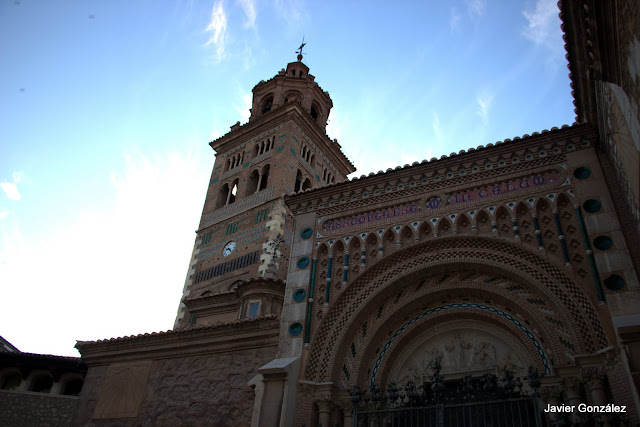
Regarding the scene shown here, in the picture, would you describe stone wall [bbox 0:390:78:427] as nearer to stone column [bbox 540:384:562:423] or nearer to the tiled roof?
the tiled roof

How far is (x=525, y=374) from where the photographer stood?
Answer: 32.1ft

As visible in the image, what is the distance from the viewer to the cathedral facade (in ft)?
27.7

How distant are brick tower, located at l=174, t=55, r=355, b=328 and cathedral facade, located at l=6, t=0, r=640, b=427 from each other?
7.29 metres

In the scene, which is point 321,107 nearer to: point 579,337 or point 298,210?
point 298,210

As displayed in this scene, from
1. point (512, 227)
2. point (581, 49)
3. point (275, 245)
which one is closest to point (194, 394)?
point (512, 227)

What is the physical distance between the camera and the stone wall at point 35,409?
14.1 m

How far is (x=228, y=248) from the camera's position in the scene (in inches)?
1058

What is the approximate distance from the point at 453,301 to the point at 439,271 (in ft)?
2.30

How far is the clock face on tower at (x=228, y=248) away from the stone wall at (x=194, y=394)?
1288cm

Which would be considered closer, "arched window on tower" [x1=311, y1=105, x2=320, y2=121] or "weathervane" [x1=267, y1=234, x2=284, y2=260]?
"weathervane" [x1=267, y1=234, x2=284, y2=260]

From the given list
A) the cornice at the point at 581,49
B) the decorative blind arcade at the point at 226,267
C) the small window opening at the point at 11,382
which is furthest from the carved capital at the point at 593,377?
the decorative blind arcade at the point at 226,267

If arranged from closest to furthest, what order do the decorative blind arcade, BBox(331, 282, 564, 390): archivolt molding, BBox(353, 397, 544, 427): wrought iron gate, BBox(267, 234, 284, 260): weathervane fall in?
BBox(353, 397, 544, 427): wrought iron gate < BBox(331, 282, 564, 390): archivolt molding < BBox(267, 234, 284, 260): weathervane < the decorative blind arcade

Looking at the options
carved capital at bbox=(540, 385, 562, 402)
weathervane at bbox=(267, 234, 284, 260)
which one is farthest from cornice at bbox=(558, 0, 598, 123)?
weathervane at bbox=(267, 234, 284, 260)

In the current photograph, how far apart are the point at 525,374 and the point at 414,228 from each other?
3.69 meters
